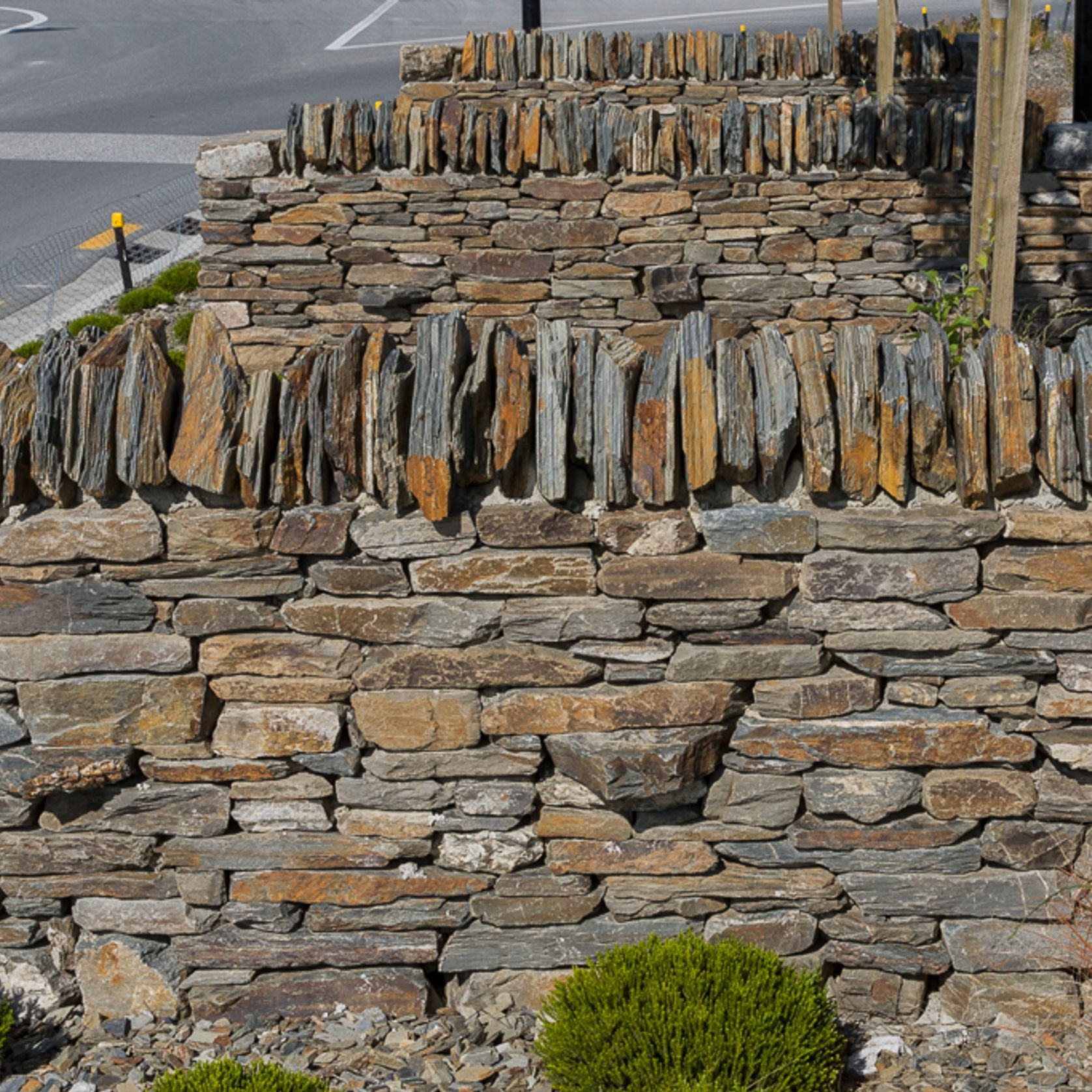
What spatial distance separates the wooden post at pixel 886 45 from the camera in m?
8.35

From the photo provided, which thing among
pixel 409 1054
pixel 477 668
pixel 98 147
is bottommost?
pixel 409 1054

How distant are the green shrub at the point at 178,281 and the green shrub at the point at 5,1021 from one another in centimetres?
818

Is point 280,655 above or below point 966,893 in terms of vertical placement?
above

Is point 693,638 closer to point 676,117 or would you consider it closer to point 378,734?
point 378,734

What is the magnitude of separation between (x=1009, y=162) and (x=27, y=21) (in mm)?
24874

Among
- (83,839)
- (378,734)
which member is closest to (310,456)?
(378,734)

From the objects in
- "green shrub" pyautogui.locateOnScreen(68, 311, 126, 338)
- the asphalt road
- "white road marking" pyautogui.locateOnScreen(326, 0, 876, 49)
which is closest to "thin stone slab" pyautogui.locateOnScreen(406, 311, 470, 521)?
"green shrub" pyautogui.locateOnScreen(68, 311, 126, 338)

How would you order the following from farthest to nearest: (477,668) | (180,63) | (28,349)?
(180,63)
(28,349)
(477,668)

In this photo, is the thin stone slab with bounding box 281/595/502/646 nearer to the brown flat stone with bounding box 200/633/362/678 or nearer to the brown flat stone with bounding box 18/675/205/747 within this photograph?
the brown flat stone with bounding box 200/633/362/678

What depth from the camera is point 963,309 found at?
623 cm

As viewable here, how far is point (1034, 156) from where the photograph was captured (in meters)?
7.01

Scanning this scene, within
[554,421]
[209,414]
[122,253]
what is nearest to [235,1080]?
[209,414]

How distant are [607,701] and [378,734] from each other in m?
0.57

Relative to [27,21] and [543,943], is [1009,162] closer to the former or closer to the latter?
A: [543,943]
